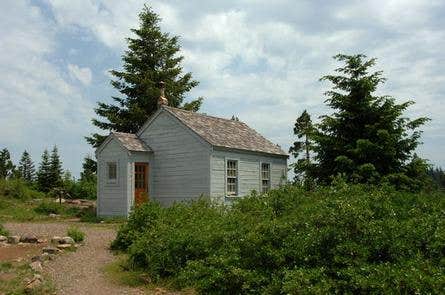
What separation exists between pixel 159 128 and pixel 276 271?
51.4 ft

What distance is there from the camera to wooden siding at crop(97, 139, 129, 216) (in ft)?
69.9

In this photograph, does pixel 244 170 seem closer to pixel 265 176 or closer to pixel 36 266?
pixel 265 176

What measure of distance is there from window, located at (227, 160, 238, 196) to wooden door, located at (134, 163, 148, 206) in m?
3.59

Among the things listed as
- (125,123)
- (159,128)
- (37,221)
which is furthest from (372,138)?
(125,123)

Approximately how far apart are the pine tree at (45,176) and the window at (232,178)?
17.2m

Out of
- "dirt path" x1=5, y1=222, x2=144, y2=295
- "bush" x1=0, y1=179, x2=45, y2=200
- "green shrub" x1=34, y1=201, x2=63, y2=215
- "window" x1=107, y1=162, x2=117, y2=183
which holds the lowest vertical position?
"dirt path" x1=5, y1=222, x2=144, y2=295

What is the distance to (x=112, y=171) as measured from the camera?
2194 centimetres

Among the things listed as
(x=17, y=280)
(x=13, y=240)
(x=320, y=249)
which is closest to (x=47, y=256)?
(x=17, y=280)

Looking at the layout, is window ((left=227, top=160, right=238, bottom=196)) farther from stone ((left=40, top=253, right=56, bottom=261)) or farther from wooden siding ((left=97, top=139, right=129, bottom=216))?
→ stone ((left=40, top=253, right=56, bottom=261))

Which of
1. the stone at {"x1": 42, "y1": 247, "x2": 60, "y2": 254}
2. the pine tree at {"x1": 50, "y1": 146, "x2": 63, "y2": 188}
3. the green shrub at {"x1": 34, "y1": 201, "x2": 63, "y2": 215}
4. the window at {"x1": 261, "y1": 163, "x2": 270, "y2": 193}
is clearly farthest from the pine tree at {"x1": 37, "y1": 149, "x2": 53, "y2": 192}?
the stone at {"x1": 42, "y1": 247, "x2": 60, "y2": 254}

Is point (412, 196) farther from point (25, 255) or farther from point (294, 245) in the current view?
point (25, 255)

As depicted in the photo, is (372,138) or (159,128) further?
(159,128)

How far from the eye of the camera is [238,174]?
22.1 m

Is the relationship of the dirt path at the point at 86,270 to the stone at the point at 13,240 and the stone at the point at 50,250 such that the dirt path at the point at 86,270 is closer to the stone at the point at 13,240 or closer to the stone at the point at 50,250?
the stone at the point at 50,250
